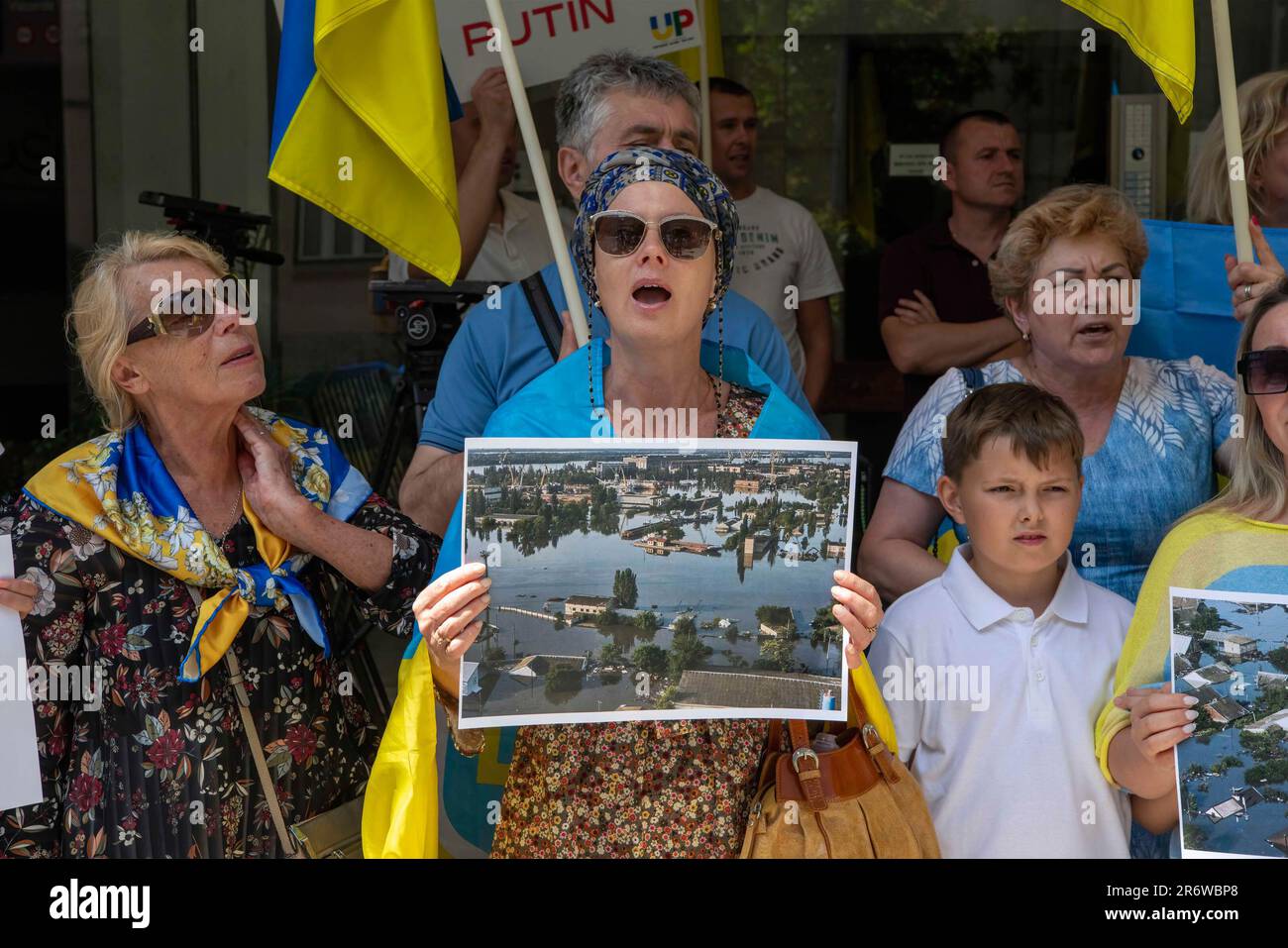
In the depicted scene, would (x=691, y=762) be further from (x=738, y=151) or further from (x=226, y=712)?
(x=738, y=151)

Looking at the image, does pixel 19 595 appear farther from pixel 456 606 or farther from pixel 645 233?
pixel 645 233

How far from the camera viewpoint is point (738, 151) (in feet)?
15.4

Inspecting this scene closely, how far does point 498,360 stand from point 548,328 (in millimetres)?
128

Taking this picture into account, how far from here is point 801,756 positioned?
2344 millimetres

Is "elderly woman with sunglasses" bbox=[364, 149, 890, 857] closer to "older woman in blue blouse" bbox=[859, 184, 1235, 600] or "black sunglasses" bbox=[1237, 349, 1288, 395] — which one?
"older woman in blue blouse" bbox=[859, 184, 1235, 600]

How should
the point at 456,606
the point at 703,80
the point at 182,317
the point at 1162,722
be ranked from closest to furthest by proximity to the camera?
the point at 456,606, the point at 1162,722, the point at 182,317, the point at 703,80

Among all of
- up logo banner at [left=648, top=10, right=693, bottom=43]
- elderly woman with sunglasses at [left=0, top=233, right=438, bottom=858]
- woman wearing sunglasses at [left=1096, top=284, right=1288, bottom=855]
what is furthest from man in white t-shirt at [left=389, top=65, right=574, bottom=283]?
woman wearing sunglasses at [left=1096, top=284, right=1288, bottom=855]

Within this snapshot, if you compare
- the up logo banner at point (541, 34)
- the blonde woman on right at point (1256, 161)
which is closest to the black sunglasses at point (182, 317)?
the up logo banner at point (541, 34)

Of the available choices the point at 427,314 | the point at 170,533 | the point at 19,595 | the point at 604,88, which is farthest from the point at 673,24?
the point at 19,595

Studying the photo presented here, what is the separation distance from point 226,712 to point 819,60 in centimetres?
472

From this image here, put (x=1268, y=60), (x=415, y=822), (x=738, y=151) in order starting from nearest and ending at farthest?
1. (x=415, y=822)
2. (x=738, y=151)
3. (x=1268, y=60)

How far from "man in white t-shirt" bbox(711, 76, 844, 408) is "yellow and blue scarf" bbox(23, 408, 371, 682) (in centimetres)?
232

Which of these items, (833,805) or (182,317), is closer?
(833,805)
